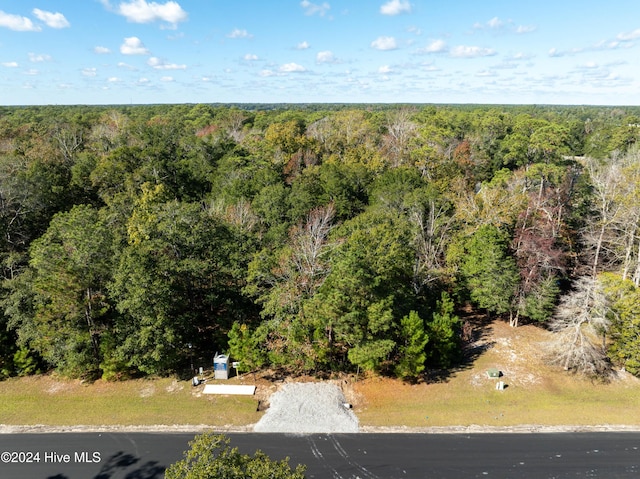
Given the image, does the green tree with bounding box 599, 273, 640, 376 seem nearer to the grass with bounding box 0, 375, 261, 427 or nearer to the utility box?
the grass with bounding box 0, 375, 261, 427

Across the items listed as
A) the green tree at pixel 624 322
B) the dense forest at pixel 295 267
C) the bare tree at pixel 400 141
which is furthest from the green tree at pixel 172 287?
the bare tree at pixel 400 141

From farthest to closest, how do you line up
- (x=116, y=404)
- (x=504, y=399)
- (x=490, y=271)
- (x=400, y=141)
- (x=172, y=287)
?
1. (x=400, y=141)
2. (x=490, y=271)
3. (x=172, y=287)
4. (x=504, y=399)
5. (x=116, y=404)

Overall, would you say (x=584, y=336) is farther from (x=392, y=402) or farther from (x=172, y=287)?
(x=172, y=287)

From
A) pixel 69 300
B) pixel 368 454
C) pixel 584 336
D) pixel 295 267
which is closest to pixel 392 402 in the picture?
pixel 368 454

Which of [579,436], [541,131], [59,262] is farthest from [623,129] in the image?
[59,262]

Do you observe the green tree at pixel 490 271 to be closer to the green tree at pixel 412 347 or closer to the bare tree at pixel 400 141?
the green tree at pixel 412 347
